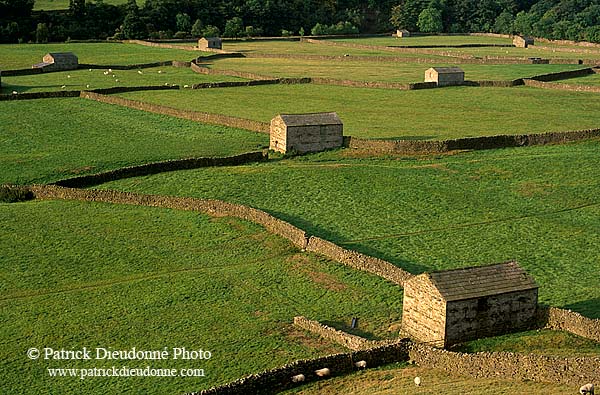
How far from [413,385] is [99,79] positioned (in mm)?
74041

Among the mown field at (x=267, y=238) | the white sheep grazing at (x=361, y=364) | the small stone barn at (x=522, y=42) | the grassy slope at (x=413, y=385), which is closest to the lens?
the grassy slope at (x=413, y=385)

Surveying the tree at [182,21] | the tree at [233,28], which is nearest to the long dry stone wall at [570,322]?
the tree at [233,28]

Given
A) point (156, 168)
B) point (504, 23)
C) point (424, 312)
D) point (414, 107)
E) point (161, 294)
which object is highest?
point (504, 23)

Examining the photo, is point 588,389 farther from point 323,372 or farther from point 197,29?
point 197,29

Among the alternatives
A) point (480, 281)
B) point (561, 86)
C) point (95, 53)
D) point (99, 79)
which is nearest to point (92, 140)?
point (99, 79)

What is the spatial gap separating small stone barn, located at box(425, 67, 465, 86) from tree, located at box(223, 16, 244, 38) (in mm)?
72309

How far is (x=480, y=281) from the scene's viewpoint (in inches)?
1184

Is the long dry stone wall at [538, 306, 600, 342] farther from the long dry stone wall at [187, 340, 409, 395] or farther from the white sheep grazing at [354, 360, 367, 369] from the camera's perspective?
the white sheep grazing at [354, 360, 367, 369]

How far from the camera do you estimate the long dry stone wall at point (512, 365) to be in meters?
25.6

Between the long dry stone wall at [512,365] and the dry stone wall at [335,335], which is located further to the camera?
the dry stone wall at [335,335]

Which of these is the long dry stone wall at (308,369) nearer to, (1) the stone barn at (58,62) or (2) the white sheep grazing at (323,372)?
(2) the white sheep grazing at (323,372)

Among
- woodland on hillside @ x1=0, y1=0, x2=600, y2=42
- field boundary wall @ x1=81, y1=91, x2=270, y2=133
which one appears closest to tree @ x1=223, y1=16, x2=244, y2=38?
woodland on hillside @ x1=0, y1=0, x2=600, y2=42

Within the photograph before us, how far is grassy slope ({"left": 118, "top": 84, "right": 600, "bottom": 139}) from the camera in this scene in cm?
6500

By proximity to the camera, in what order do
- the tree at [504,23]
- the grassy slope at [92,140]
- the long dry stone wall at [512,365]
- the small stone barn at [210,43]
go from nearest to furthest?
the long dry stone wall at [512,365], the grassy slope at [92,140], the small stone barn at [210,43], the tree at [504,23]
